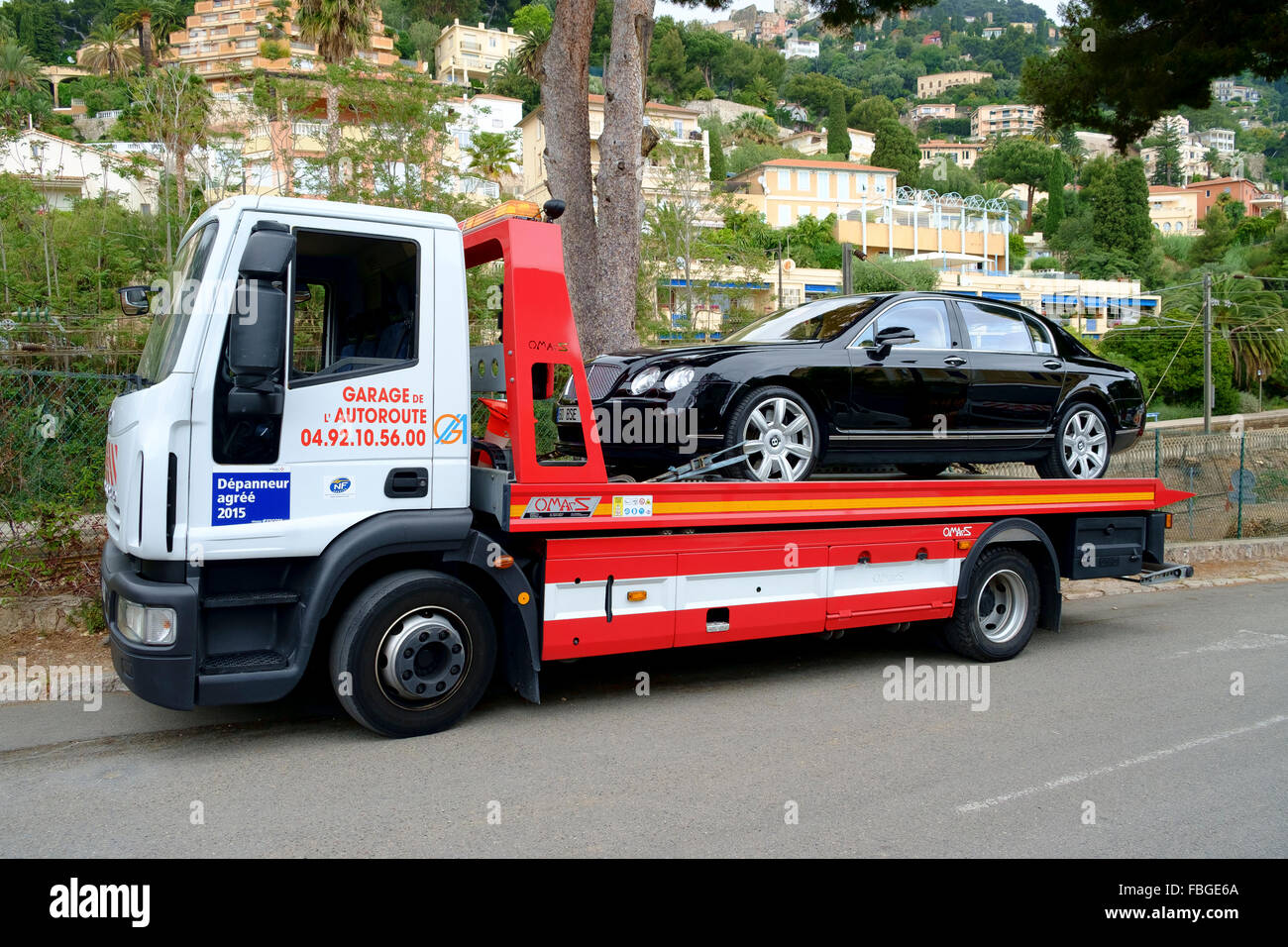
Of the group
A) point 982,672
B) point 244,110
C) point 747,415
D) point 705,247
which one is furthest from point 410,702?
point 705,247

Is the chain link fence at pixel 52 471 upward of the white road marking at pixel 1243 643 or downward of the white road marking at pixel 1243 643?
upward

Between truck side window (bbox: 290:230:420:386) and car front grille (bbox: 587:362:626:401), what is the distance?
157 centimetres

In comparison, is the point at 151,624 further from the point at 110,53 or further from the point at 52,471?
the point at 110,53

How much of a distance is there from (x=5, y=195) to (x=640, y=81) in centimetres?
912

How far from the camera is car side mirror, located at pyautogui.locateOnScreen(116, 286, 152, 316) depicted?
544 cm

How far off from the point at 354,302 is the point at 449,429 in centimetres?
88

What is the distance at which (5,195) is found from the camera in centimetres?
1372

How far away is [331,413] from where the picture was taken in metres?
4.96

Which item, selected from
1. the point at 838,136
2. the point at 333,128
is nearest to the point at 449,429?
the point at 333,128

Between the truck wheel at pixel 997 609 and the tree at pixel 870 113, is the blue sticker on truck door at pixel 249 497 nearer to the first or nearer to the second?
the truck wheel at pixel 997 609

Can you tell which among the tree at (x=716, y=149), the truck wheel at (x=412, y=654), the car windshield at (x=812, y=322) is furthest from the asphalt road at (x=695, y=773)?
the tree at (x=716, y=149)

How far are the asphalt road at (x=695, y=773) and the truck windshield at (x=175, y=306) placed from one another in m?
1.96

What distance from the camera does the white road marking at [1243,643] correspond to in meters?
7.61
